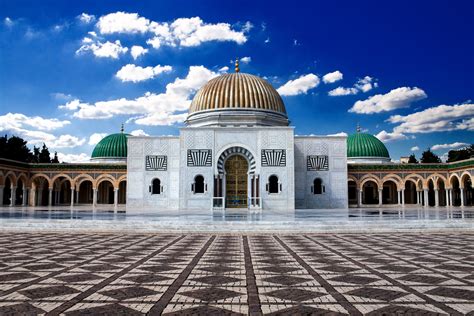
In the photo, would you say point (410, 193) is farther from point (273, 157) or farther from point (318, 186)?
point (273, 157)

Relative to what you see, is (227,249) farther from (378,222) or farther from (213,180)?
(213,180)

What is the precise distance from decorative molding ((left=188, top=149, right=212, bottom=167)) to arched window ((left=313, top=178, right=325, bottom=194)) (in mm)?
6037

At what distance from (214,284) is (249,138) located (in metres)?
17.6

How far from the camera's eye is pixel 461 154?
1521 inches

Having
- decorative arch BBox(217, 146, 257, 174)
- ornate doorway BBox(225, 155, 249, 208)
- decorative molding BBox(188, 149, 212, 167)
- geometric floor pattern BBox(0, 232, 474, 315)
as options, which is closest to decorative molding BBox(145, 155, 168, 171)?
decorative molding BBox(188, 149, 212, 167)

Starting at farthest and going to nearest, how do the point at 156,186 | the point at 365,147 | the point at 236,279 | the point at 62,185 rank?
the point at 365,147
the point at 62,185
the point at 156,186
the point at 236,279

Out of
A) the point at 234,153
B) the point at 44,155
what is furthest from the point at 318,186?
the point at 44,155

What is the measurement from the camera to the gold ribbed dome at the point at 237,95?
23.5 meters

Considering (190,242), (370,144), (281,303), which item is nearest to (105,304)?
(281,303)

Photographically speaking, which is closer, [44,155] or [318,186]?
[318,186]

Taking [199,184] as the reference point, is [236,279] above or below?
below

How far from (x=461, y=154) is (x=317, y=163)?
23412 millimetres

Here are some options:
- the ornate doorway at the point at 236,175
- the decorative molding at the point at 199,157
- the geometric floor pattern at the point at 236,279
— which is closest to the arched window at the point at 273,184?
the ornate doorway at the point at 236,175

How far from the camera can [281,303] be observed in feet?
10.1
